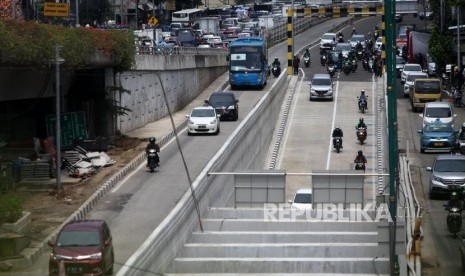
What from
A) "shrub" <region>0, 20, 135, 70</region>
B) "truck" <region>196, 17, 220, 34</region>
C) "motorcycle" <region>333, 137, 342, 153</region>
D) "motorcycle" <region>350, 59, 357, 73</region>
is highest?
"shrub" <region>0, 20, 135, 70</region>

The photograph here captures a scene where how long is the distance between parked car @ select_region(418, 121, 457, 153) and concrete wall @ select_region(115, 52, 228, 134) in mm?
11888

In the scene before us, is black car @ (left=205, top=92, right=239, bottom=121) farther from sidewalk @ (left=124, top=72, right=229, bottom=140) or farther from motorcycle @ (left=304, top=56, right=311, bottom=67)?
motorcycle @ (left=304, top=56, right=311, bottom=67)

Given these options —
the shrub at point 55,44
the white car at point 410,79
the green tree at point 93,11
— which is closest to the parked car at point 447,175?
the shrub at point 55,44

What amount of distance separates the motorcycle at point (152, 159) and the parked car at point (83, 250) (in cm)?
1417

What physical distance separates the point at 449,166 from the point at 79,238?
18.1m

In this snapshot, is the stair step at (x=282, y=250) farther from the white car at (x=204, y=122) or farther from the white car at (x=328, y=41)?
the white car at (x=328, y=41)

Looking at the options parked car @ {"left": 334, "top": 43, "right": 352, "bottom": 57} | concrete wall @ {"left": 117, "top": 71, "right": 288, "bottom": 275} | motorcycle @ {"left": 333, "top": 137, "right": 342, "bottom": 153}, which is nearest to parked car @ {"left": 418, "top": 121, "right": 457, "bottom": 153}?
motorcycle @ {"left": 333, "top": 137, "right": 342, "bottom": 153}

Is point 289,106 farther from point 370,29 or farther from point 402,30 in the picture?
point 370,29

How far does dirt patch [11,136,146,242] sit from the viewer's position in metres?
32.1

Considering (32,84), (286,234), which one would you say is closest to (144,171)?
(32,84)

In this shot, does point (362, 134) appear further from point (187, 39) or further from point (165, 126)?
point (187, 39)

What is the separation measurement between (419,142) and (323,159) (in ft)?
16.4

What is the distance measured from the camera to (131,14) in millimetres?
117812

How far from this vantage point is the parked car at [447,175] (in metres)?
39.3
